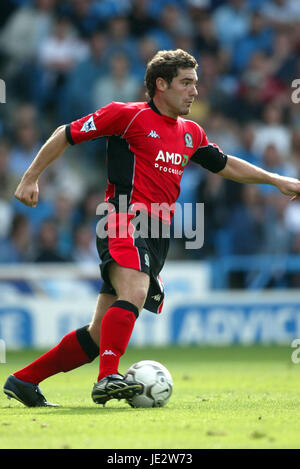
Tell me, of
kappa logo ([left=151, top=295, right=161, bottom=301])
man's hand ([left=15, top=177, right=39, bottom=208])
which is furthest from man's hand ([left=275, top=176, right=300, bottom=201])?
man's hand ([left=15, top=177, right=39, bottom=208])

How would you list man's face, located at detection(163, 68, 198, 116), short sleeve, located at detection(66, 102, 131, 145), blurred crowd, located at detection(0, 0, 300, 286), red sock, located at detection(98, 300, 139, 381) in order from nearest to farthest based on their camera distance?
red sock, located at detection(98, 300, 139, 381), short sleeve, located at detection(66, 102, 131, 145), man's face, located at detection(163, 68, 198, 116), blurred crowd, located at detection(0, 0, 300, 286)

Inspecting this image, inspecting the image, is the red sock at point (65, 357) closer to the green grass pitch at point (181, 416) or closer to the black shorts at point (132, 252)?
the green grass pitch at point (181, 416)

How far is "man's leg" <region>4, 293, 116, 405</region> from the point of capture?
6.13m

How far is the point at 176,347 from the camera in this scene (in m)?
12.6

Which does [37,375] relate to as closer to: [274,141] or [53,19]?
[274,141]

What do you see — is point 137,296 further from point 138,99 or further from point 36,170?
point 138,99

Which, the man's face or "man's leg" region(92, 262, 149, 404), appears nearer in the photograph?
"man's leg" region(92, 262, 149, 404)

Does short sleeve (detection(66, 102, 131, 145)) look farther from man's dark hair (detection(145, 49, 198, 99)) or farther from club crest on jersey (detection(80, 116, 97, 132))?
man's dark hair (detection(145, 49, 198, 99))

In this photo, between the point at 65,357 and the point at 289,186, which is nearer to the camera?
the point at 65,357

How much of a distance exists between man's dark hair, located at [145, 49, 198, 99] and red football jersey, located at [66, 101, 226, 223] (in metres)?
0.19

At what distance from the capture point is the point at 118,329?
226 inches

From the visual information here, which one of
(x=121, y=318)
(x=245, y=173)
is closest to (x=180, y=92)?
(x=245, y=173)

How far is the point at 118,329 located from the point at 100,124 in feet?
4.35
